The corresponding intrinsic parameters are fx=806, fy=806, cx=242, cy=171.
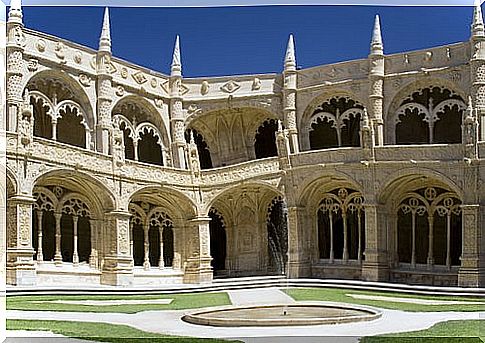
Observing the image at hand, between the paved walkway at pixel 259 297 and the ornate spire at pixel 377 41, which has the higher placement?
the ornate spire at pixel 377 41

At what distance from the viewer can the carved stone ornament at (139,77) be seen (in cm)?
2911

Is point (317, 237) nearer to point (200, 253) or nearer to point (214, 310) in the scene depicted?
point (200, 253)

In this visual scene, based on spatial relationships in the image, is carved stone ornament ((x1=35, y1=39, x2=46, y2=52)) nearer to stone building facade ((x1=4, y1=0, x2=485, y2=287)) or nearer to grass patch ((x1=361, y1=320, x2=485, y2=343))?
stone building facade ((x1=4, y1=0, x2=485, y2=287))

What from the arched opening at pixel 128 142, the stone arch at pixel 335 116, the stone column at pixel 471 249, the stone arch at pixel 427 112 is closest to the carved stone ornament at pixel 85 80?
the arched opening at pixel 128 142

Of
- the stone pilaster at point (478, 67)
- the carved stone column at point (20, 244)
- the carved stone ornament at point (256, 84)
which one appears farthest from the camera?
the carved stone ornament at point (256, 84)

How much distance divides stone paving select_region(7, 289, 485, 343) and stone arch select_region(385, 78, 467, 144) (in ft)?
38.7

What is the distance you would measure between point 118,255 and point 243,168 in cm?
559

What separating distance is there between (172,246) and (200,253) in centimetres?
153

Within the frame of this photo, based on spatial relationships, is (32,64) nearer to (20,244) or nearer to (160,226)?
(20,244)

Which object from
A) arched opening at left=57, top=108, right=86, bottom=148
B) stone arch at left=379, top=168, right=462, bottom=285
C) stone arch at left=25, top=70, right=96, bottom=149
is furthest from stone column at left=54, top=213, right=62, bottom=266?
stone arch at left=379, top=168, right=462, bottom=285

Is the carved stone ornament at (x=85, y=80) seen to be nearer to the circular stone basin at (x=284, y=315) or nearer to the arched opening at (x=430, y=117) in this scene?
the arched opening at (x=430, y=117)

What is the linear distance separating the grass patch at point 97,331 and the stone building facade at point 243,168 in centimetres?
775

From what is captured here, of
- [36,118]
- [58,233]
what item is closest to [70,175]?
[58,233]

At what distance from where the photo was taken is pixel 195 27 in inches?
950
